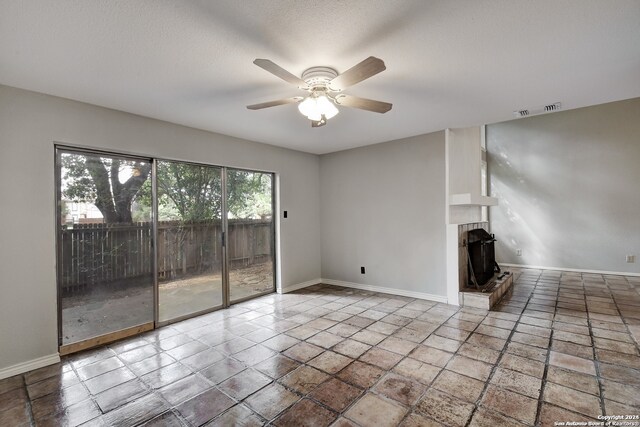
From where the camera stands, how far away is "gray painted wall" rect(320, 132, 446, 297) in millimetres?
4270

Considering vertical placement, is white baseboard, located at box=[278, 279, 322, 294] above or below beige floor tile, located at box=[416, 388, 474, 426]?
above

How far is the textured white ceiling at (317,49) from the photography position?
164 centimetres

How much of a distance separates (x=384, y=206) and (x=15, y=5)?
14.1 feet

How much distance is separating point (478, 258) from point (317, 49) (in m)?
3.81

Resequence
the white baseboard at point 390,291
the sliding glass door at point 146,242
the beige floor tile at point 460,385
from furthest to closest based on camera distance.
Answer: the white baseboard at point 390,291 < the sliding glass door at point 146,242 < the beige floor tile at point 460,385

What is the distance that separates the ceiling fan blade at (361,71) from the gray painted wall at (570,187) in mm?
6200

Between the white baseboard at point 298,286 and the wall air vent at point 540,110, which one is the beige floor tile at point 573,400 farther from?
the white baseboard at point 298,286

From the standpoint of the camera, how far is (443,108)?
10.6ft

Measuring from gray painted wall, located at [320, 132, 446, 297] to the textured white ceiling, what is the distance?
1.39 metres

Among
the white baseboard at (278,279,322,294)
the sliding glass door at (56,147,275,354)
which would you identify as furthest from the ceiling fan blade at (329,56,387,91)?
the white baseboard at (278,279,322,294)

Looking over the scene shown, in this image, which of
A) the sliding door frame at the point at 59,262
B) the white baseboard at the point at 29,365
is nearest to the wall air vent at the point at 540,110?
the sliding door frame at the point at 59,262

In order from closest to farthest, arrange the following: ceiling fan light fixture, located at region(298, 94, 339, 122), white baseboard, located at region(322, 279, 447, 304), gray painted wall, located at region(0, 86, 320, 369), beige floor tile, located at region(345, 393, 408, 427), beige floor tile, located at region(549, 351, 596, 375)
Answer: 1. beige floor tile, located at region(345, 393, 408, 427)
2. ceiling fan light fixture, located at region(298, 94, 339, 122)
3. beige floor tile, located at region(549, 351, 596, 375)
4. gray painted wall, located at region(0, 86, 320, 369)
5. white baseboard, located at region(322, 279, 447, 304)

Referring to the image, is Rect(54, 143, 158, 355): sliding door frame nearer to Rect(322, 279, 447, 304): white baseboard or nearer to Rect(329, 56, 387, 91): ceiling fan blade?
Rect(329, 56, 387, 91): ceiling fan blade

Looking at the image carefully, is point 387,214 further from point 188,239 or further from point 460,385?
point 188,239
